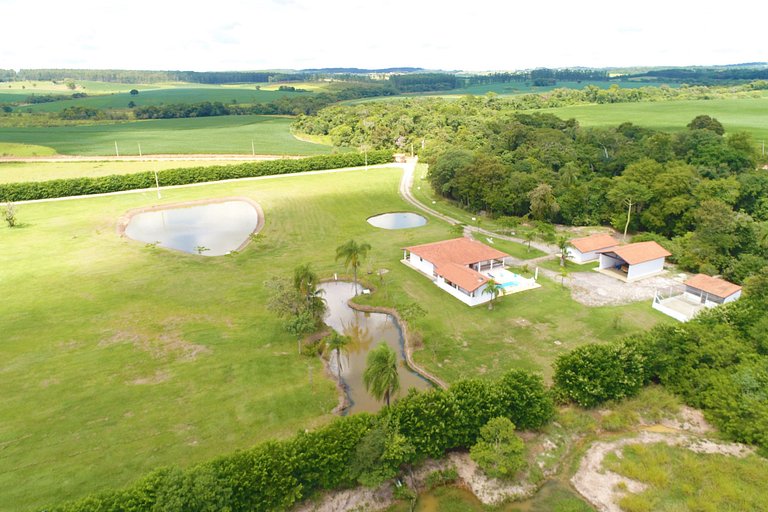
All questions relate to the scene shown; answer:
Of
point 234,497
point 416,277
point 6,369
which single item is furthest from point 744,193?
point 6,369

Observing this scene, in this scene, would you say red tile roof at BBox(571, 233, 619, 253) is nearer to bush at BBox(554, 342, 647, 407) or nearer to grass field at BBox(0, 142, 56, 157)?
bush at BBox(554, 342, 647, 407)

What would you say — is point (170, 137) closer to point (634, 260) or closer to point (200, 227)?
point (200, 227)

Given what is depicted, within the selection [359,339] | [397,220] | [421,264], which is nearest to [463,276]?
[421,264]

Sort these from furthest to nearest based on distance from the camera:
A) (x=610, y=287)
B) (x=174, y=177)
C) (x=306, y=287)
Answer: (x=174, y=177), (x=610, y=287), (x=306, y=287)

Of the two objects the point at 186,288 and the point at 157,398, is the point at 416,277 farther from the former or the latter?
the point at 157,398

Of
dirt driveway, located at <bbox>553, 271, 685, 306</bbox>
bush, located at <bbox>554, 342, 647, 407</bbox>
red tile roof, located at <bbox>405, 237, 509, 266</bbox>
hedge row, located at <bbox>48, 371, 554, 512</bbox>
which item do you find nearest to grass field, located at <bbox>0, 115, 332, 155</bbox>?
red tile roof, located at <bbox>405, 237, 509, 266</bbox>

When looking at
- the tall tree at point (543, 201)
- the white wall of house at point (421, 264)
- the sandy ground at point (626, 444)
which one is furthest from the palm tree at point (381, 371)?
the tall tree at point (543, 201)
